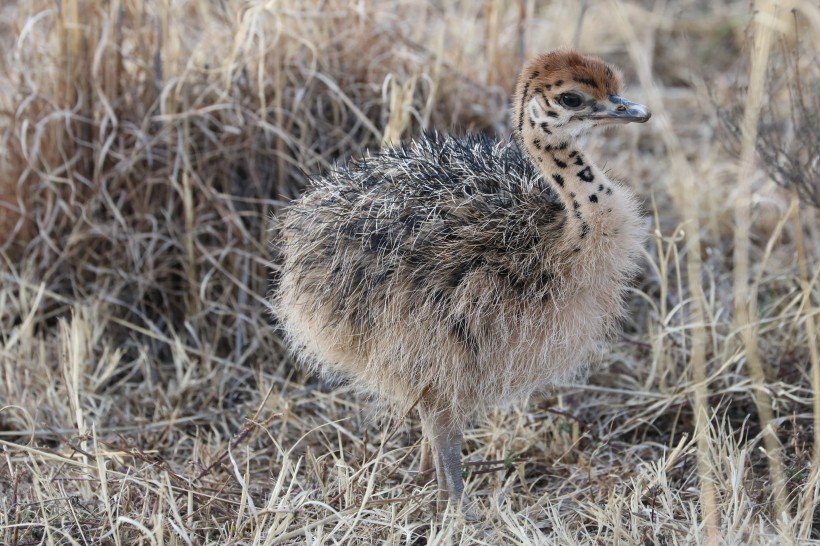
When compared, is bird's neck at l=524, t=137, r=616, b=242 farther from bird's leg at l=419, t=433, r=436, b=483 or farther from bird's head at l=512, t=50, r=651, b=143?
bird's leg at l=419, t=433, r=436, b=483

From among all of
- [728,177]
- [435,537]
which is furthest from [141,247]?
[728,177]

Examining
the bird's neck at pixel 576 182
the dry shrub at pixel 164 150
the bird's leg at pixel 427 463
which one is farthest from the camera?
the dry shrub at pixel 164 150

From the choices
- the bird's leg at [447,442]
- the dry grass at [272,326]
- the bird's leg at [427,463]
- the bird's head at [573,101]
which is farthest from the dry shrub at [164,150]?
the bird's head at [573,101]

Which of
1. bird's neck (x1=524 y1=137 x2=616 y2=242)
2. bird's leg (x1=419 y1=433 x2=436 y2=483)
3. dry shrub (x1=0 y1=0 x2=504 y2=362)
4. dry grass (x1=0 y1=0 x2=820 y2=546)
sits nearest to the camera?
bird's neck (x1=524 y1=137 x2=616 y2=242)

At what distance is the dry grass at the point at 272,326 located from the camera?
2639mm

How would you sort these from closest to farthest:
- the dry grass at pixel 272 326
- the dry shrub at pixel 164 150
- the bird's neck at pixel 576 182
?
the bird's neck at pixel 576 182, the dry grass at pixel 272 326, the dry shrub at pixel 164 150

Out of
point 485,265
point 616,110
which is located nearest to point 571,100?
point 616,110

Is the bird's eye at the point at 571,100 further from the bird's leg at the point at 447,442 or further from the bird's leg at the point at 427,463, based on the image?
the bird's leg at the point at 427,463

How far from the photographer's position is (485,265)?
2.50 metres

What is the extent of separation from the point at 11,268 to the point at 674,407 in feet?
8.00

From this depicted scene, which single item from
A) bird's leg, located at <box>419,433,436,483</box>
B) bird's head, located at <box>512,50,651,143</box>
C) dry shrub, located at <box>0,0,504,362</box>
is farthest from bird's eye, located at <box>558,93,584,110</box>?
dry shrub, located at <box>0,0,504,362</box>

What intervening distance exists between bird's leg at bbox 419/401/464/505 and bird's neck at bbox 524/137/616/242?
2.08ft

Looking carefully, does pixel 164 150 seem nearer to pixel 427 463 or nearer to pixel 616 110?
pixel 427 463

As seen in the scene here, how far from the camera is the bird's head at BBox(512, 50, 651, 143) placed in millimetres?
2451
